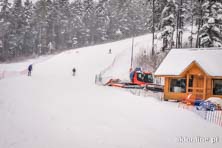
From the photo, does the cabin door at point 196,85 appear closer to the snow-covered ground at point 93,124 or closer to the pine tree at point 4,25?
the snow-covered ground at point 93,124

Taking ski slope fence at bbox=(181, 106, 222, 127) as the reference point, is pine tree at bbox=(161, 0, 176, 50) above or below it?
above

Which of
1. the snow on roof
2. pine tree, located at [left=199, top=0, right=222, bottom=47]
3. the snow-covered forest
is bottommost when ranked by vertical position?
the snow on roof

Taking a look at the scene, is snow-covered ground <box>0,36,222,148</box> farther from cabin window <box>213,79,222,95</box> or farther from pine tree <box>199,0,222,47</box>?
pine tree <box>199,0,222,47</box>

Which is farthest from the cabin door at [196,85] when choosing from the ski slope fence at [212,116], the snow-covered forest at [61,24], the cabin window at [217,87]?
the snow-covered forest at [61,24]

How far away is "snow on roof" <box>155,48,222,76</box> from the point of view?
2603 cm

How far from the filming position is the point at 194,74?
86.0ft

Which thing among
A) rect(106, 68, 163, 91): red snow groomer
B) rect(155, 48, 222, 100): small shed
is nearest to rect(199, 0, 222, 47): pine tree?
rect(155, 48, 222, 100): small shed

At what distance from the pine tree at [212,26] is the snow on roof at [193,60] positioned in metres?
6.11

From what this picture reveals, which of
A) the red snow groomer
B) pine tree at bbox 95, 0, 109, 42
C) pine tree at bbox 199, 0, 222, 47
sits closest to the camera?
the red snow groomer

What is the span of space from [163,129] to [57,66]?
38.2m

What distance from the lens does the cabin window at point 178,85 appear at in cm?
2730

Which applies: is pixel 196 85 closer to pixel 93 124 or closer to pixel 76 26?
pixel 93 124

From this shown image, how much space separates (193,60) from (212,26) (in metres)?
10.5

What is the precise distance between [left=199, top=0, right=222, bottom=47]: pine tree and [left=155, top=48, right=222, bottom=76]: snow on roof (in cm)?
611
